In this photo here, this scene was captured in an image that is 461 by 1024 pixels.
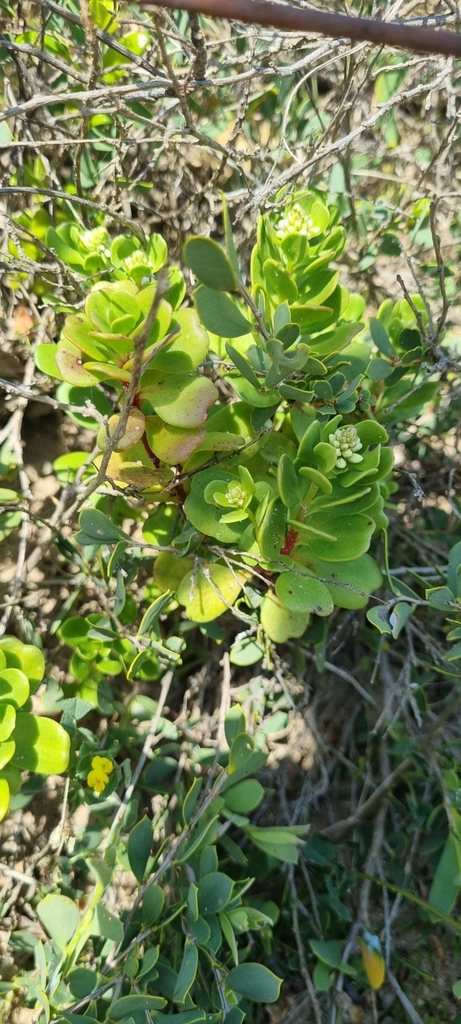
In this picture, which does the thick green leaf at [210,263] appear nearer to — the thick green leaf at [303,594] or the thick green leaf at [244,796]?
the thick green leaf at [303,594]

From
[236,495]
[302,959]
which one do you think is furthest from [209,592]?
[302,959]

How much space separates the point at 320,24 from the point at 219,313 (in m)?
0.50

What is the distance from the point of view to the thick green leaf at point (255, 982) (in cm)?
120

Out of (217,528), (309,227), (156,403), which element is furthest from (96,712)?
(309,227)

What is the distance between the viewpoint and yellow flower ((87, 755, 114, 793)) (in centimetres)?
141

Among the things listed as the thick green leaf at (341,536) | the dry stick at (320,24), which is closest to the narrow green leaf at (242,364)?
the thick green leaf at (341,536)

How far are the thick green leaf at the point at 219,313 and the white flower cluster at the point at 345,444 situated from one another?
10.5 inches

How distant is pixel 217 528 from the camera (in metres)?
1.24

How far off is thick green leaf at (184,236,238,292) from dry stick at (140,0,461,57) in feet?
0.90

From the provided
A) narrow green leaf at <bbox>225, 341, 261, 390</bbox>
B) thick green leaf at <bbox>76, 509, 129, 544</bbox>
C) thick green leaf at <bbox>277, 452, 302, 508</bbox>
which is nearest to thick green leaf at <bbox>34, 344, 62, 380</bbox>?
thick green leaf at <bbox>76, 509, 129, 544</bbox>

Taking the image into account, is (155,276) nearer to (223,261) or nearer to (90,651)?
(223,261)

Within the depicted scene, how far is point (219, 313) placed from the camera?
0.96 meters

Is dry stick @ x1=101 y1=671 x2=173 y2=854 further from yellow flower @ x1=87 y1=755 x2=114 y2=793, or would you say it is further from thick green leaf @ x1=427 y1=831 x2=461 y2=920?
thick green leaf @ x1=427 y1=831 x2=461 y2=920

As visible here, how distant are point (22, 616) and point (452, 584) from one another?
1.00m
